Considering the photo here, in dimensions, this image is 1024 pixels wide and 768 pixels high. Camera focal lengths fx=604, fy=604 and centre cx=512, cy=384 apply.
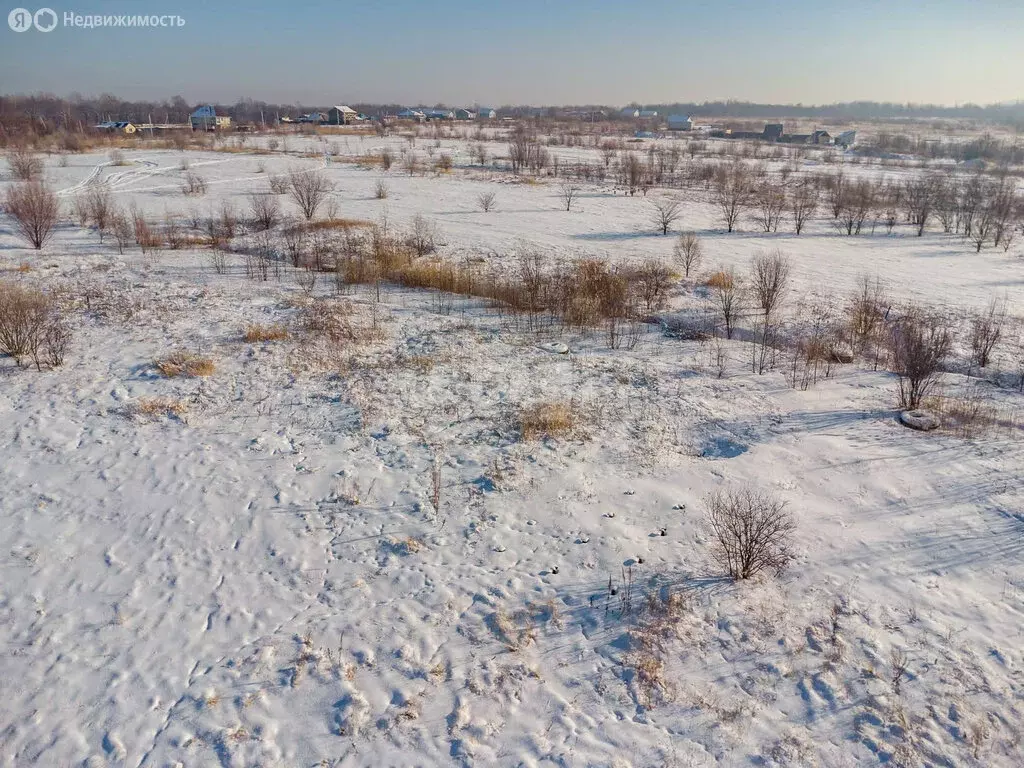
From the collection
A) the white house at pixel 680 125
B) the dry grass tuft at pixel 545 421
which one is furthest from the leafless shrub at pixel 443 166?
the white house at pixel 680 125

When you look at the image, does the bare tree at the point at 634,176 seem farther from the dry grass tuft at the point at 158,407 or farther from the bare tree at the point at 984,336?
the dry grass tuft at the point at 158,407

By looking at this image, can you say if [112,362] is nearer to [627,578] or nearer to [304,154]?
[627,578]

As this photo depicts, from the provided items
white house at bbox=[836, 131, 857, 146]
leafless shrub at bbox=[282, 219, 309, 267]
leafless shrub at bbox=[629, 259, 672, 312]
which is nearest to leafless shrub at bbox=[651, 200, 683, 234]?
leafless shrub at bbox=[629, 259, 672, 312]

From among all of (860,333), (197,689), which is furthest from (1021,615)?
(860,333)

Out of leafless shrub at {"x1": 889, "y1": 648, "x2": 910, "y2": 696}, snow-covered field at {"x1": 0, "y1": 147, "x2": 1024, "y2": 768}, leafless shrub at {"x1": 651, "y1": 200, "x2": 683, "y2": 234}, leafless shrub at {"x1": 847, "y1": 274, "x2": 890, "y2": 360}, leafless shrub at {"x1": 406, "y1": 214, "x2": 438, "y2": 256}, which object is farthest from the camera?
leafless shrub at {"x1": 651, "y1": 200, "x2": 683, "y2": 234}

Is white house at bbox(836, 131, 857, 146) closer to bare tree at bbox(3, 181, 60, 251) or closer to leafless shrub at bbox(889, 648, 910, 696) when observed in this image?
bare tree at bbox(3, 181, 60, 251)

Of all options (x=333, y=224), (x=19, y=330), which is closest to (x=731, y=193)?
(x=333, y=224)

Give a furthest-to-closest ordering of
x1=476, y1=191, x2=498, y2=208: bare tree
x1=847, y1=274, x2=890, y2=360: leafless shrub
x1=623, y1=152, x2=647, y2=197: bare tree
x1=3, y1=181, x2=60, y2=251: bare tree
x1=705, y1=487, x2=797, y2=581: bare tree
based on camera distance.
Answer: x1=623, y1=152, x2=647, y2=197: bare tree → x1=476, y1=191, x2=498, y2=208: bare tree → x1=3, y1=181, x2=60, y2=251: bare tree → x1=847, y1=274, x2=890, y2=360: leafless shrub → x1=705, y1=487, x2=797, y2=581: bare tree
